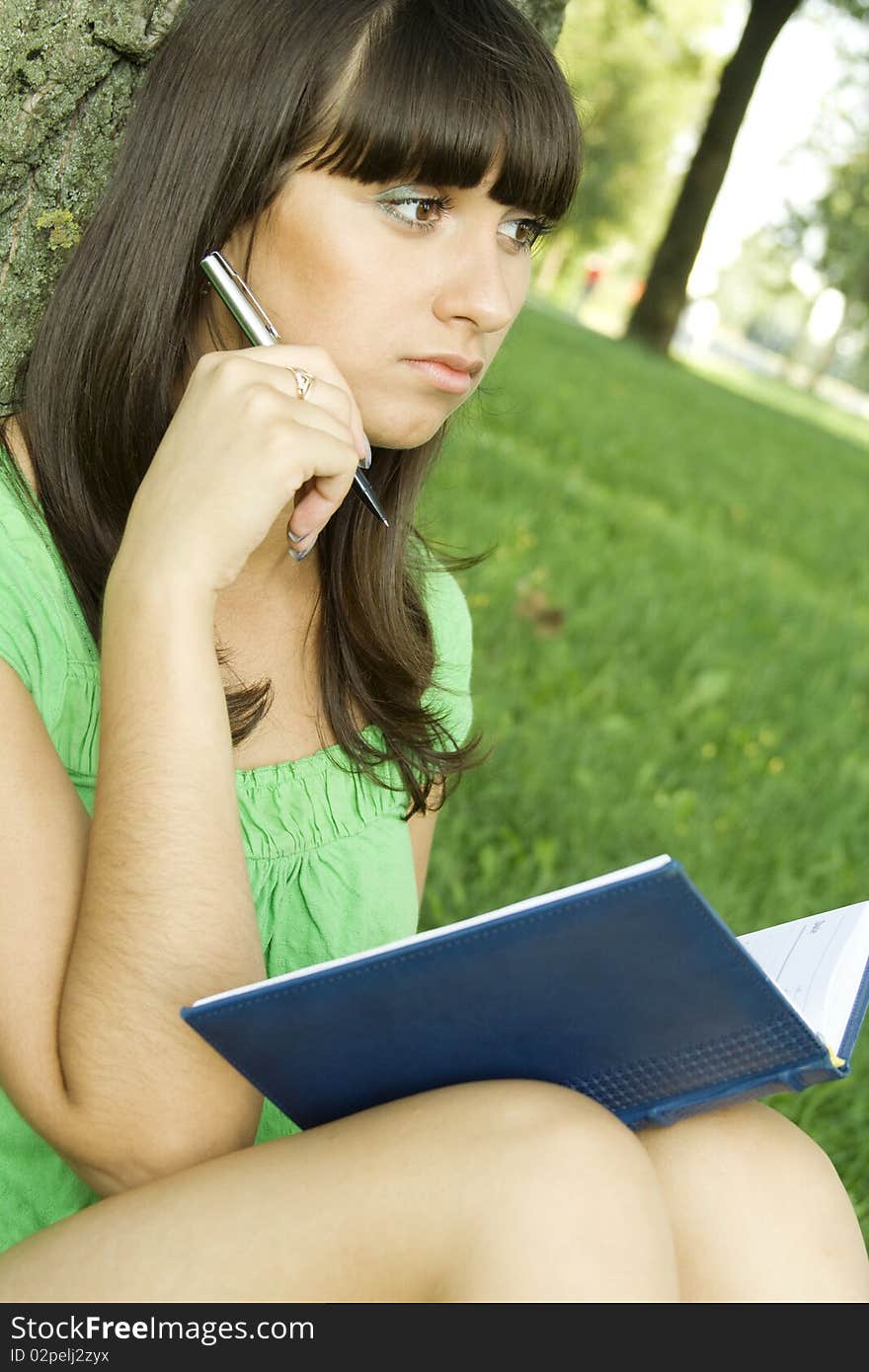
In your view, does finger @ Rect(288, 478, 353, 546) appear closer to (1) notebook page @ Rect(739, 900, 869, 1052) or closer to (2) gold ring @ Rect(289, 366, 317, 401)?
(2) gold ring @ Rect(289, 366, 317, 401)

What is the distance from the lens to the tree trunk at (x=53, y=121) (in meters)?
1.88

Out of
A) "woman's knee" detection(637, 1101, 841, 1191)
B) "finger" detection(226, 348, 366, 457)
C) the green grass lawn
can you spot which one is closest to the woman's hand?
"finger" detection(226, 348, 366, 457)

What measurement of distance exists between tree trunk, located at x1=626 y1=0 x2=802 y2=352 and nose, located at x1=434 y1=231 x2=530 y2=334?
624 inches

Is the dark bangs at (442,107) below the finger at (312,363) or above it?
above

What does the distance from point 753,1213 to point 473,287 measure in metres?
1.12

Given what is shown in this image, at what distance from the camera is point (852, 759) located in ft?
14.1

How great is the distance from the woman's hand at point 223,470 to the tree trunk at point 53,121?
23.2 inches

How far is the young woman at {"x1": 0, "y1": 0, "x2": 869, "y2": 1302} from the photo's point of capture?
1.32m

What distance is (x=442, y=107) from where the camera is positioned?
5.49ft

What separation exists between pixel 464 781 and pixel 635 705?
89cm

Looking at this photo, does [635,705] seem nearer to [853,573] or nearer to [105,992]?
[105,992]

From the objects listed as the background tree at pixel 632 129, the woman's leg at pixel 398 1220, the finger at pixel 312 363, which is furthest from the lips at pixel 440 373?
the background tree at pixel 632 129

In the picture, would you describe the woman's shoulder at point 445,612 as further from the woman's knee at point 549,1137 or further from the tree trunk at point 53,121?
the woman's knee at point 549,1137

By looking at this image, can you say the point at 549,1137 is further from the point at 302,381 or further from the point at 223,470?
the point at 302,381
